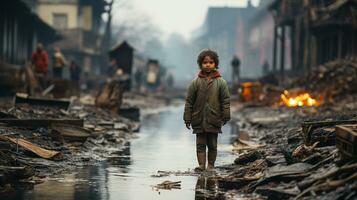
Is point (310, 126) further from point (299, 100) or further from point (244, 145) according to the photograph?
point (299, 100)

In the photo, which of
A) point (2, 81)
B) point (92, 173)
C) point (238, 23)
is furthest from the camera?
point (238, 23)

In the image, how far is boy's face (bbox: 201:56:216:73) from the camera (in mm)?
10305

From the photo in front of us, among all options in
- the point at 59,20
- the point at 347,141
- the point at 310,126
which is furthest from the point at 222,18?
the point at 347,141

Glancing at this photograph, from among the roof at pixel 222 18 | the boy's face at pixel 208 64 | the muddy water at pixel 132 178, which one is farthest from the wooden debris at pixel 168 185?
the roof at pixel 222 18

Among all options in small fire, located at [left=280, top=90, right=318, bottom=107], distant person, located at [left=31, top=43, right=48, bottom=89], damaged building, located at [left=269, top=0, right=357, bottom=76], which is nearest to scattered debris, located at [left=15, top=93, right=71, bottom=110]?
distant person, located at [left=31, top=43, right=48, bottom=89]

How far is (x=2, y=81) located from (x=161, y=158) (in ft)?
46.7

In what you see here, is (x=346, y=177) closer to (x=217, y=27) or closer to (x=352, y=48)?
(x=352, y=48)

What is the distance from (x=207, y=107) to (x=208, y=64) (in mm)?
597

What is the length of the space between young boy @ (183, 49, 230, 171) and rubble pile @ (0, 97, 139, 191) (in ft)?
5.61

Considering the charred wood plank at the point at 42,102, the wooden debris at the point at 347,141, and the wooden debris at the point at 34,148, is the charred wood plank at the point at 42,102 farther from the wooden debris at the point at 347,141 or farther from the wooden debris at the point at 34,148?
the wooden debris at the point at 347,141

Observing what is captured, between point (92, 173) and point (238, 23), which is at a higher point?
point (238, 23)

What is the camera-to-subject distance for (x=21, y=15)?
1501 inches

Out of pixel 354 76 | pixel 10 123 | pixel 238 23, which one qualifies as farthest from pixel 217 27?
pixel 10 123

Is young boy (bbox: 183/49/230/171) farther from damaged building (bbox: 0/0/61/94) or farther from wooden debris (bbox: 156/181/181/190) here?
damaged building (bbox: 0/0/61/94)
